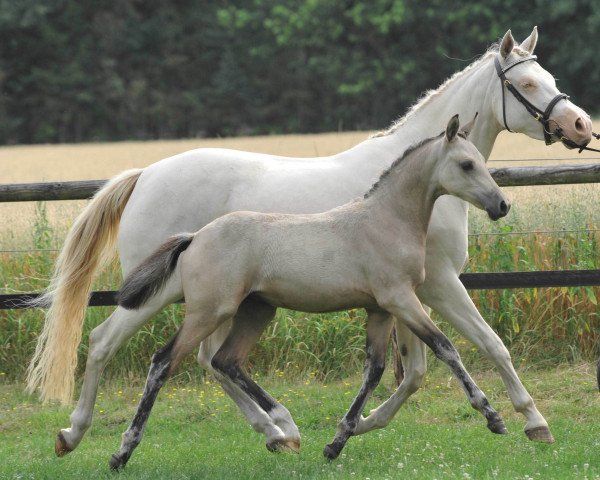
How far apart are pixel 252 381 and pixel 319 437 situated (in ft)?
3.47

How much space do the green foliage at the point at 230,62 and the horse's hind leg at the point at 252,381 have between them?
29955 mm

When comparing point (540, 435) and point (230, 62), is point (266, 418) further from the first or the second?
point (230, 62)

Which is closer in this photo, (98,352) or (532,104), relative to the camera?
(98,352)

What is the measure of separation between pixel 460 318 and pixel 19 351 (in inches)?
164

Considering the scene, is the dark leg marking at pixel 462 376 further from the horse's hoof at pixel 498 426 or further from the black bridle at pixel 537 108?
the black bridle at pixel 537 108

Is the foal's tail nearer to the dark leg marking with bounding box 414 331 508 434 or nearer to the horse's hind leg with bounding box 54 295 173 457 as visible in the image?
the horse's hind leg with bounding box 54 295 173 457

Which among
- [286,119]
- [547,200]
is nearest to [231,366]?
[547,200]

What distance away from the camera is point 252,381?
579cm

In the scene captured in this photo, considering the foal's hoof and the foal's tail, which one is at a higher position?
the foal's tail

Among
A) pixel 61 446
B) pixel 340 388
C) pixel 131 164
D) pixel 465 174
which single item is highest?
pixel 465 174

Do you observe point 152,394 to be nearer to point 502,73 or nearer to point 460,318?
point 460,318

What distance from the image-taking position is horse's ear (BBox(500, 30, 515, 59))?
617 centimetres

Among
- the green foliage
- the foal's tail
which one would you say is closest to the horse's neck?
the foal's tail

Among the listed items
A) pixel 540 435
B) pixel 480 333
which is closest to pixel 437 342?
pixel 480 333
